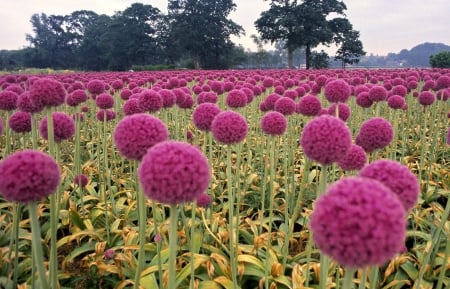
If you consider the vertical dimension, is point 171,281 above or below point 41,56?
below

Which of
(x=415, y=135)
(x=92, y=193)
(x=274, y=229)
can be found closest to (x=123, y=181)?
(x=92, y=193)

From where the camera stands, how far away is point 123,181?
730 centimetres

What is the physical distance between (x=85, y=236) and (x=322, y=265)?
4.01 m

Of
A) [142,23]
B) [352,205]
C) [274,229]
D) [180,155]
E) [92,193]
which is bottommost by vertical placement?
[274,229]

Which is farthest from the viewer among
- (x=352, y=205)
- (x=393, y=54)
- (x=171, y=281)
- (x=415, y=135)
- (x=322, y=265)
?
(x=393, y=54)

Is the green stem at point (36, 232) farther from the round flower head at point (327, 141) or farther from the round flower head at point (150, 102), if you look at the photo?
the round flower head at point (150, 102)

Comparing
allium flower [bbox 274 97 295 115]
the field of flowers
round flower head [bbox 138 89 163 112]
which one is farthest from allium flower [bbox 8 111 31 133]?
allium flower [bbox 274 97 295 115]

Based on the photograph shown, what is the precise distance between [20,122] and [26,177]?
2.82m

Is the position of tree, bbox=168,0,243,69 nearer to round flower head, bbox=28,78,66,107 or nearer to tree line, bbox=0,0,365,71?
tree line, bbox=0,0,365,71

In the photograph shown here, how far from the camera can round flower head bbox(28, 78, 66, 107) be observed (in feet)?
11.7

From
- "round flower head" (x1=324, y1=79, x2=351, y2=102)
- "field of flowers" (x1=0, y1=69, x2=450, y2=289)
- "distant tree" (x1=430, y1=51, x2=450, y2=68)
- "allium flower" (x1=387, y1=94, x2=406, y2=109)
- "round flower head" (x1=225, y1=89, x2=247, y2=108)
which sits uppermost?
"distant tree" (x1=430, y1=51, x2=450, y2=68)

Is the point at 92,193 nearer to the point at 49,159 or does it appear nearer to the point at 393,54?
the point at 49,159

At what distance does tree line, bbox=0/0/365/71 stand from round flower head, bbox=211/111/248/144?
59.2 metres

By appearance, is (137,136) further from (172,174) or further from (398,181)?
(398,181)
